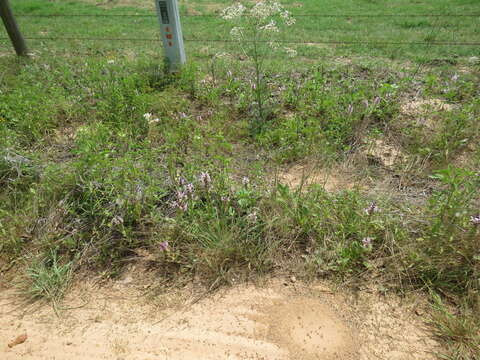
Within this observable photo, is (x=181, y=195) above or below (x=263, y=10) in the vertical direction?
below

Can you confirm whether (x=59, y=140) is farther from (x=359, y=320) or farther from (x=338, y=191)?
(x=359, y=320)

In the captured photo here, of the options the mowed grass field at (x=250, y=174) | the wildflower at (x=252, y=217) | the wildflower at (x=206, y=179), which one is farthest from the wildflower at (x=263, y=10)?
A: the wildflower at (x=252, y=217)

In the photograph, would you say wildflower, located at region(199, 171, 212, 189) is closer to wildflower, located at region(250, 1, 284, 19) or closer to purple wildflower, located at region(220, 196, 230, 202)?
purple wildflower, located at region(220, 196, 230, 202)

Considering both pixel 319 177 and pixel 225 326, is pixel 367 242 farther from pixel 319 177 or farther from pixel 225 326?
pixel 225 326

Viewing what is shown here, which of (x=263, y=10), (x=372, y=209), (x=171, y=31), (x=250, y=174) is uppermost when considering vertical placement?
(x=263, y=10)

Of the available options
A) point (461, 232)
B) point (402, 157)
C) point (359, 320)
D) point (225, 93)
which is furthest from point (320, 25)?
point (359, 320)

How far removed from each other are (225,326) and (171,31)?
4364 mm

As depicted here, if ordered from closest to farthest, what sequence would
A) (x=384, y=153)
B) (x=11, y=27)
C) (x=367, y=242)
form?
(x=367, y=242) → (x=384, y=153) → (x=11, y=27)

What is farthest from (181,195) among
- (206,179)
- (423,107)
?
(423,107)

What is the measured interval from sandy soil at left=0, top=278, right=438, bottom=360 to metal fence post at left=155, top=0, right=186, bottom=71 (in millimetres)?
3842

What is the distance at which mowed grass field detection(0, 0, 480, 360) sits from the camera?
241 cm

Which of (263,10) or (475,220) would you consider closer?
(475,220)

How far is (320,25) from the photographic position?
8.58 meters

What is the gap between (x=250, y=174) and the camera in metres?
3.21
